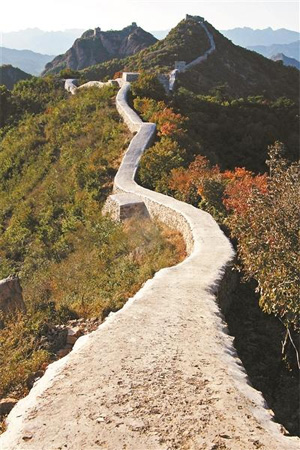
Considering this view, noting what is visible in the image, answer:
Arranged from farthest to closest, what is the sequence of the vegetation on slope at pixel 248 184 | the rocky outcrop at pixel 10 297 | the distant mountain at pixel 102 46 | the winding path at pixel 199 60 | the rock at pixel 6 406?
1. the distant mountain at pixel 102 46
2. the winding path at pixel 199 60
3. the rocky outcrop at pixel 10 297
4. the vegetation on slope at pixel 248 184
5. the rock at pixel 6 406

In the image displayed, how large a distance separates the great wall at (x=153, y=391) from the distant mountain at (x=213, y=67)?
52.1m

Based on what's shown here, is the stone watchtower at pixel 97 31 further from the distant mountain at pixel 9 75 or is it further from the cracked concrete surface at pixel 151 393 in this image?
the cracked concrete surface at pixel 151 393

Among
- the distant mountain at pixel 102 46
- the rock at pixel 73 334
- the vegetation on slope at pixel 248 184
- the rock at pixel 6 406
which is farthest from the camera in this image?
the distant mountain at pixel 102 46

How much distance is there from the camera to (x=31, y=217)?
21.3m

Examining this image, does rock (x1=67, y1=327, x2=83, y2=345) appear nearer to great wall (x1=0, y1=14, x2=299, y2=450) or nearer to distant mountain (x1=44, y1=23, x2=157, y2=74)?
great wall (x1=0, y1=14, x2=299, y2=450)

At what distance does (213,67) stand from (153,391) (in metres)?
69.5

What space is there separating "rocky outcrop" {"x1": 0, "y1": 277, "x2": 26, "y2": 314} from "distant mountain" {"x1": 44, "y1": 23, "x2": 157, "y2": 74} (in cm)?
12562

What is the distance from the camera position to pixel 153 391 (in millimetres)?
5848

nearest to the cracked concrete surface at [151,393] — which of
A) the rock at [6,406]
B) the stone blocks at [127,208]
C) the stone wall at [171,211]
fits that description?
the rock at [6,406]

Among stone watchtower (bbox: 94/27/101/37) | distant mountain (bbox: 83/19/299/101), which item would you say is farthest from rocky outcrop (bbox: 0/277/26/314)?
stone watchtower (bbox: 94/27/101/37)

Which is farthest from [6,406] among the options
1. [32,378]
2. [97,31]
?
[97,31]

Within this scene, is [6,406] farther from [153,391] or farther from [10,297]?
[10,297]

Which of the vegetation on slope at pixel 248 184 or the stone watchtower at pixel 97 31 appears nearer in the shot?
the vegetation on slope at pixel 248 184

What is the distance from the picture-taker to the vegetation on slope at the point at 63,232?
9.00m
